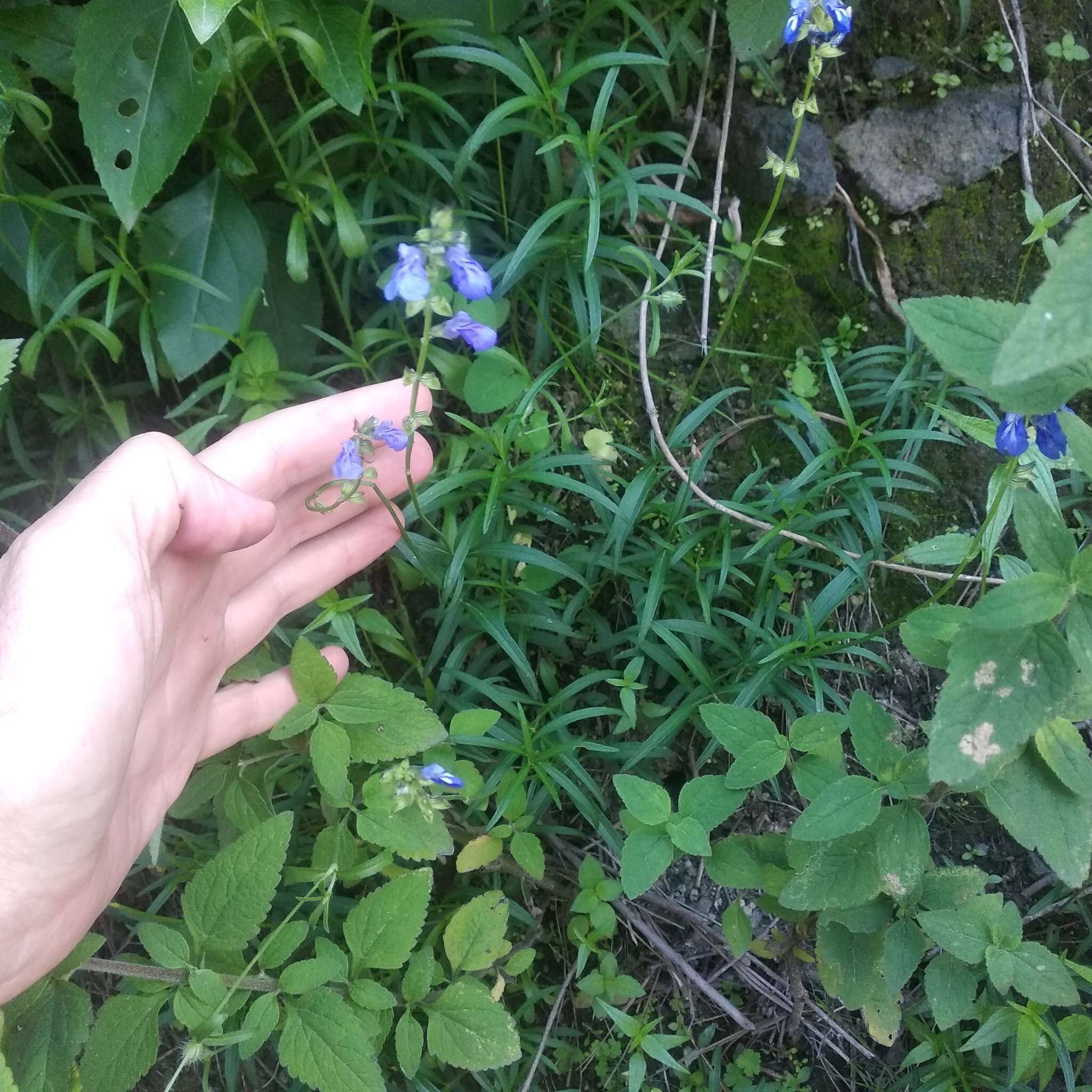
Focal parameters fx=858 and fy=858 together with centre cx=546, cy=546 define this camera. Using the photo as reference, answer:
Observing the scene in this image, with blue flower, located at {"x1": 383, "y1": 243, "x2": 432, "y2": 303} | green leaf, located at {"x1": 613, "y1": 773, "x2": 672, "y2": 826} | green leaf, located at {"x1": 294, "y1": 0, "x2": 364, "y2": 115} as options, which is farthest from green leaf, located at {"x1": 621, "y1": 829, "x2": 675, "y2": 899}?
green leaf, located at {"x1": 294, "y1": 0, "x2": 364, "y2": 115}

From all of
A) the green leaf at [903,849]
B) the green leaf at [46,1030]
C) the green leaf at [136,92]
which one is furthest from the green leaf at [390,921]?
the green leaf at [136,92]

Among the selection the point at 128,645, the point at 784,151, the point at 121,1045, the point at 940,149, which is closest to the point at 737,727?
the point at 128,645

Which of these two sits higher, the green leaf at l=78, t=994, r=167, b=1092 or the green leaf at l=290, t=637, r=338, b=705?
the green leaf at l=290, t=637, r=338, b=705

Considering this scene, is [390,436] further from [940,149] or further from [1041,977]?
[940,149]

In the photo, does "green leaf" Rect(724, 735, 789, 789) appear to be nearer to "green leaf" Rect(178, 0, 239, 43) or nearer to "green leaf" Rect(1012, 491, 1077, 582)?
"green leaf" Rect(1012, 491, 1077, 582)

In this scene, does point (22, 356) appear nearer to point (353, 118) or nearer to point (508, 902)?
point (353, 118)

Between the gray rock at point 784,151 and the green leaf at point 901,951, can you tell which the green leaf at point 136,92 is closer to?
the gray rock at point 784,151

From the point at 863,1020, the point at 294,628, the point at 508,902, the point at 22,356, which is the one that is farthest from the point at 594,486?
the point at 863,1020
